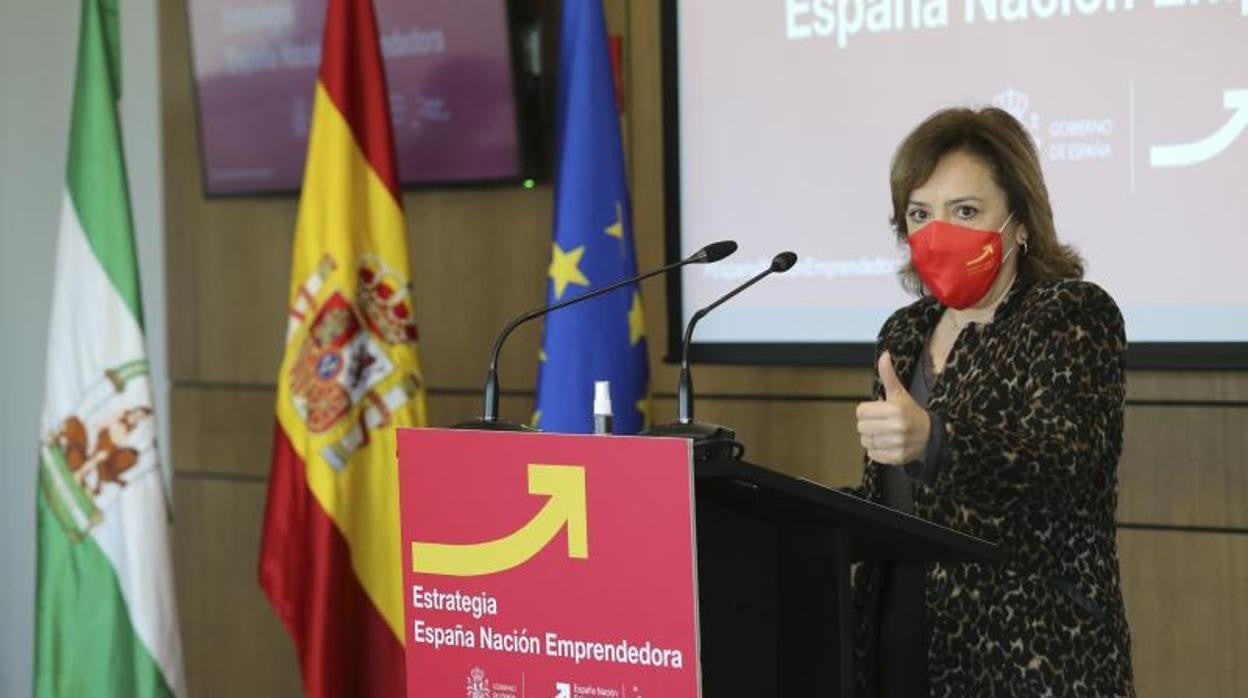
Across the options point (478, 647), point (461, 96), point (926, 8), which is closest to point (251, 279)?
point (461, 96)

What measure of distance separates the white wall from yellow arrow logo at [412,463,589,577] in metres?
3.51

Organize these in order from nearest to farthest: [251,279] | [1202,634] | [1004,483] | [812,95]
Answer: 1. [1004,483]
2. [1202,634]
3. [812,95]
4. [251,279]

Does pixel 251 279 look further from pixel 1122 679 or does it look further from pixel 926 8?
pixel 1122 679

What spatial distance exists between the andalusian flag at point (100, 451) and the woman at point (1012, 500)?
7.53ft

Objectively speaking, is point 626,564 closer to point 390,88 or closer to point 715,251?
point 715,251

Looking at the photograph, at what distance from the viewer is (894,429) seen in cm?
199

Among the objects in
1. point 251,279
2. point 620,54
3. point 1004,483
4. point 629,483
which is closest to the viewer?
point 629,483

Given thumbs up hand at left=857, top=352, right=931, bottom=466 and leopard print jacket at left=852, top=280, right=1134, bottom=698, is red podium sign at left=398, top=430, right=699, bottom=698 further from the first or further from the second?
leopard print jacket at left=852, top=280, right=1134, bottom=698

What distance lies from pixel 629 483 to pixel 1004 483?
585 mm

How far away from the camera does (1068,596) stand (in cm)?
218

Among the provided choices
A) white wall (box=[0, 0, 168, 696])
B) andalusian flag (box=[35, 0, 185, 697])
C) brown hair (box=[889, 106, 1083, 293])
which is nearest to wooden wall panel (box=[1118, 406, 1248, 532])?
brown hair (box=[889, 106, 1083, 293])

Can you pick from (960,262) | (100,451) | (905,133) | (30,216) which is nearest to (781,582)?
(960,262)

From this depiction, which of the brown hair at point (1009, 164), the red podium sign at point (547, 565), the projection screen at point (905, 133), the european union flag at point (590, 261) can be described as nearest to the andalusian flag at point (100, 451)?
the european union flag at point (590, 261)

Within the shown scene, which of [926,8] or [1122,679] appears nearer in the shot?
[1122,679]
